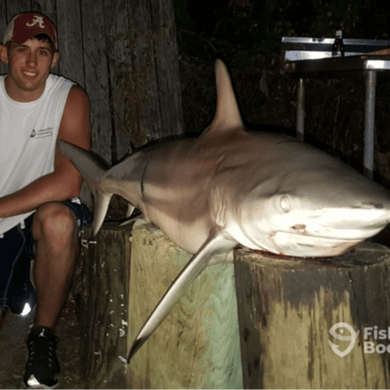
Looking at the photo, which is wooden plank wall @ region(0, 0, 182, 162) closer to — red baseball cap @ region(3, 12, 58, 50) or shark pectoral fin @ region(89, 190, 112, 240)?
red baseball cap @ region(3, 12, 58, 50)

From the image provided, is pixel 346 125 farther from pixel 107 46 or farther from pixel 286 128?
pixel 107 46

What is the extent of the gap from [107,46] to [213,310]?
227 cm

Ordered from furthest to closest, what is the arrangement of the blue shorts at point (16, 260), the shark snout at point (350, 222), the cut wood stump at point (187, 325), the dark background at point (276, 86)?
the dark background at point (276, 86) → the blue shorts at point (16, 260) → the cut wood stump at point (187, 325) → the shark snout at point (350, 222)

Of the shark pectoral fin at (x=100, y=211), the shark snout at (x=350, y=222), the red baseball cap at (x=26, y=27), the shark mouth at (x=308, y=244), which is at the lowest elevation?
the shark pectoral fin at (x=100, y=211)

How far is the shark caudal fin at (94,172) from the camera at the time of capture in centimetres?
251

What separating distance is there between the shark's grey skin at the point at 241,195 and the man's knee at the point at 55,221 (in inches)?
16.5

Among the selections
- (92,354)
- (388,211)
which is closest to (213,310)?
(92,354)

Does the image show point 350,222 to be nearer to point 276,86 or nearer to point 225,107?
point 225,107

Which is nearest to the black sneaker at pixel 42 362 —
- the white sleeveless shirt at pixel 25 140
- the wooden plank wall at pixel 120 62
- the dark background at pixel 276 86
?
the white sleeveless shirt at pixel 25 140

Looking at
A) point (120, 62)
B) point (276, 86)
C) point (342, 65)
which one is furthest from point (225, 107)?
point (276, 86)

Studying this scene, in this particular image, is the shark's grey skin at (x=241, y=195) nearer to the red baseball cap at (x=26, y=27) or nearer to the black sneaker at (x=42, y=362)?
the black sneaker at (x=42, y=362)

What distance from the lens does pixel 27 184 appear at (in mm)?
3041

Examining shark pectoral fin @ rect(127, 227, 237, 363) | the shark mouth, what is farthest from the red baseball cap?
the shark mouth

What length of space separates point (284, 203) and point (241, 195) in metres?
0.19
